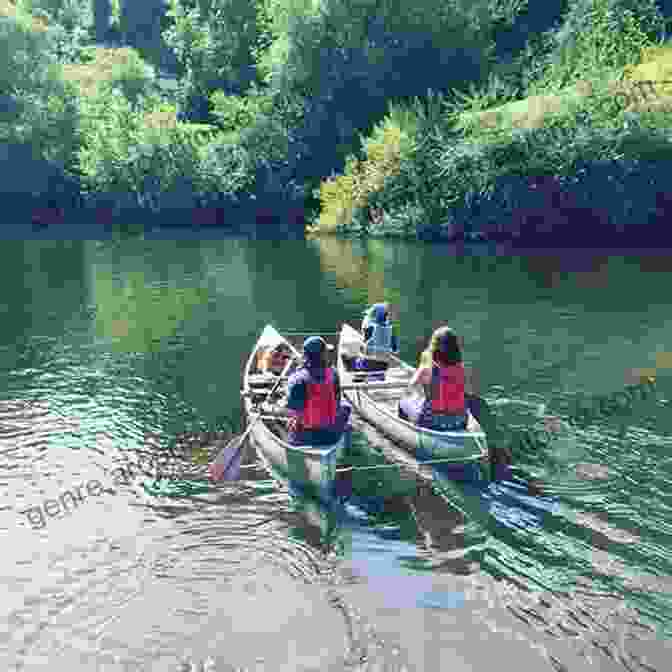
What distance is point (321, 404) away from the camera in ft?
37.2

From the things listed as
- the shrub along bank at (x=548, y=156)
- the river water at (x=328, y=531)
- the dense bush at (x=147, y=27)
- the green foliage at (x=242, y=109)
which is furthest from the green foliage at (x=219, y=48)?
the river water at (x=328, y=531)

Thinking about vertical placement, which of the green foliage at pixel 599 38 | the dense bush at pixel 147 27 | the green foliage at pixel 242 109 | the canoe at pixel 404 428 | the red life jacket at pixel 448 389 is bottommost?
the canoe at pixel 404 428

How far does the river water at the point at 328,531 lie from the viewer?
7867mm

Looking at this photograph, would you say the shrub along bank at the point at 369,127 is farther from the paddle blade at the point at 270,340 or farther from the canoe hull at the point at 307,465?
the canoe hull at the point at 307,465

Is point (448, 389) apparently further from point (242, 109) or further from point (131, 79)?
point (131, 79)

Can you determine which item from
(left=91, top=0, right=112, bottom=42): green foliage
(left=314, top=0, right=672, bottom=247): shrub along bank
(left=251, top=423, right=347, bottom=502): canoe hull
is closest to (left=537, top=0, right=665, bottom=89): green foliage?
(left=314, top=0, right=672, bottom=247): shrub along bank

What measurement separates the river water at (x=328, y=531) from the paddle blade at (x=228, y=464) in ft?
1.06

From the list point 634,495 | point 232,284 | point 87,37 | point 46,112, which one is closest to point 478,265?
point 232,284

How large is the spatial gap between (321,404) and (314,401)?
5.0 inches

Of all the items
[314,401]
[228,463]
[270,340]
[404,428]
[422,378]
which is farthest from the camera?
[270,340]

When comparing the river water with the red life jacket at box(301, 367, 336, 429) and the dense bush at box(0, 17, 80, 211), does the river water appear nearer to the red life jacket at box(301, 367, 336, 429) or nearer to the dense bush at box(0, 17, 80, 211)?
the red life jacket at box(301, 367, 336, 429)

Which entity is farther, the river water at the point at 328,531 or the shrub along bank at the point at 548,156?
the shrub along bank at the point at 548,156

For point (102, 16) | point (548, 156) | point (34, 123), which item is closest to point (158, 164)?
point (34, 123)

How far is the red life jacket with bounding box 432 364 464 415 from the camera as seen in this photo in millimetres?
11438
